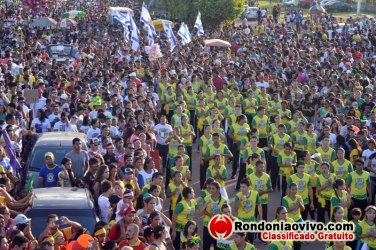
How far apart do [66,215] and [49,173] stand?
2.20 m

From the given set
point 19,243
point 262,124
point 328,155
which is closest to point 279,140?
point 328,155

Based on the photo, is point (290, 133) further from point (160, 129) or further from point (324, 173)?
point (324, 173)

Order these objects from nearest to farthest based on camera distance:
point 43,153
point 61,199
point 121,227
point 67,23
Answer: point 121,227 < point 61,199 < point 43,153 < point 67,23

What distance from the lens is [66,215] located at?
12398 mm

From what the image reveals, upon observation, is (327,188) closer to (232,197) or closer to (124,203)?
(232,197)

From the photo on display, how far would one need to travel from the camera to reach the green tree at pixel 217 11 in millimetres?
43375

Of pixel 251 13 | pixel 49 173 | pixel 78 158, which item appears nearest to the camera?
pixel 49 173

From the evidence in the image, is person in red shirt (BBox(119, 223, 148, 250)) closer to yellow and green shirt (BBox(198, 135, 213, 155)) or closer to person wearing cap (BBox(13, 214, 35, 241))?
person wearing cap (BBox(13, 214, 35, 241))

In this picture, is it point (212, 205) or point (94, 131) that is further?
point (94, 131)

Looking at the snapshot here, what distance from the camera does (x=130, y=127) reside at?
58.0ft

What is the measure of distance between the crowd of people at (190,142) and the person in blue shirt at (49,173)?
18 mm

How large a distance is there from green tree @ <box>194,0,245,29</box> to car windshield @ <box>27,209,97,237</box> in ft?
103

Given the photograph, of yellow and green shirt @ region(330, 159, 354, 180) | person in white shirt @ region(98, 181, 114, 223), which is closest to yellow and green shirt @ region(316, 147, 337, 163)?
yellow and green shirt @ region(330, 159, 354, 180)

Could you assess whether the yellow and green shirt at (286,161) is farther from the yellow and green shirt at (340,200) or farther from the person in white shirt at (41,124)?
the person in white shirt at (41,124)
